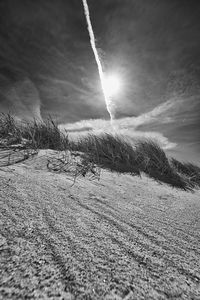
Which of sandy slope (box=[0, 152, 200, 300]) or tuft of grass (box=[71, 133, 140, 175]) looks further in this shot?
tuft of grass (box=[71, 133, 140, 175])

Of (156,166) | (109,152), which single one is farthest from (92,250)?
(156,166)

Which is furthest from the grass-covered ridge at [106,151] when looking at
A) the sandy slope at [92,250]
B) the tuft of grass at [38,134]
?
the sandy slope at [92,250]

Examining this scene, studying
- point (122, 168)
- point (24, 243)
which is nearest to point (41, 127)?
point (122, 168)

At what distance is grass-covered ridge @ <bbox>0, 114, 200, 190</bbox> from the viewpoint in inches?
107

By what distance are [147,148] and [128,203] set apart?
10.2 feet

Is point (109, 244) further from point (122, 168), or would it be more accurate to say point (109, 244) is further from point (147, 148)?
point (147, 148)

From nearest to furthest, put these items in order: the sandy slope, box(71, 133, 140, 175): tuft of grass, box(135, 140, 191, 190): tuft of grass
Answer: the sandy slope
box(135, 140, 191, 190): tuft of grass
box(71, 133, 140, 175): tuft of grass

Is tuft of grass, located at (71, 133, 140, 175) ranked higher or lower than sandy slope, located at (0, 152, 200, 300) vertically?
higher

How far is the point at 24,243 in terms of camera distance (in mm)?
625

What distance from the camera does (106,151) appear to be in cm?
353

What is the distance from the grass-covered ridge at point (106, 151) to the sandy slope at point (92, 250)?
1.22 metres

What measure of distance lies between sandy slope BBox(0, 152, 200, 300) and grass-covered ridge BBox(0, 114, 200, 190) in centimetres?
122

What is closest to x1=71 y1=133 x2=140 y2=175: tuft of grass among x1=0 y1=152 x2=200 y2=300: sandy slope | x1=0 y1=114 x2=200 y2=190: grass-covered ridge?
x1=0 y1=114 x2=200 y2=190: grass-covered ridge

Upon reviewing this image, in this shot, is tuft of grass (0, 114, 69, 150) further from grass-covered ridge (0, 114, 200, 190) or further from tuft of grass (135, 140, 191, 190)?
tuft of grass (135, 140, 191, 190)
